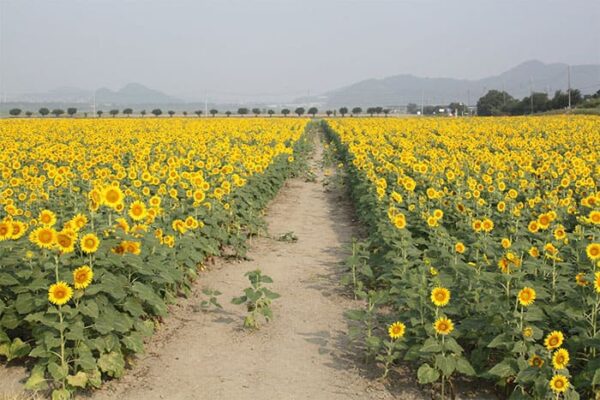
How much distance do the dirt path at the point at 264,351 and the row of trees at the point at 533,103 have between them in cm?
5819

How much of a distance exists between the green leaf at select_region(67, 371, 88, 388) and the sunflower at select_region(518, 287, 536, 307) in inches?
121

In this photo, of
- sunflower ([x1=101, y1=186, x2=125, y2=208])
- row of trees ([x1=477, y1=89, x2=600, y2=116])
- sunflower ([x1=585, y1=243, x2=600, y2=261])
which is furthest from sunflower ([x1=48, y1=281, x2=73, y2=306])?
row of trees ([x1=477, y1=89, x2=600, y2=116])

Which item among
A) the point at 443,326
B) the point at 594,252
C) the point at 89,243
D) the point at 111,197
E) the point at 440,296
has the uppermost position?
the point at 111,197

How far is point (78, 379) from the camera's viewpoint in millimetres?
4195

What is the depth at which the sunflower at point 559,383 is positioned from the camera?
3518 mm

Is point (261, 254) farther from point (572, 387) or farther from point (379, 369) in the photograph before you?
point (572, 387)

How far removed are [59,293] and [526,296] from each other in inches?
125

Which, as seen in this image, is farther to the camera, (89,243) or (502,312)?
(89,243)

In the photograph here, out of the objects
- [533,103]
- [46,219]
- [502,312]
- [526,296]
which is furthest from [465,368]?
[533,103]

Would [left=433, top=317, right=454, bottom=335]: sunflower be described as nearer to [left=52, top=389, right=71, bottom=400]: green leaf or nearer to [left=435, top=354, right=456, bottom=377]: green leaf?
[left=435, top=354, right=456, bottom=377]: green leaf

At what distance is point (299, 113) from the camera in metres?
92.5

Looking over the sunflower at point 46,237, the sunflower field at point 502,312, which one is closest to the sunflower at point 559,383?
the sunflower field at point 502,312

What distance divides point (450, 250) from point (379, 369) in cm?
190

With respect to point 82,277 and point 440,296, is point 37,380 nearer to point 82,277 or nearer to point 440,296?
point 82,277
